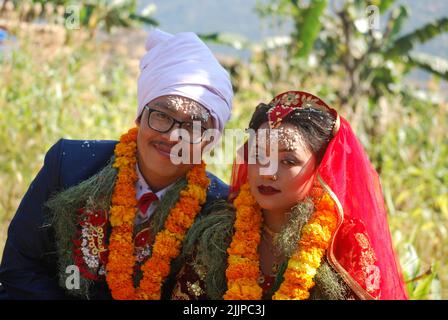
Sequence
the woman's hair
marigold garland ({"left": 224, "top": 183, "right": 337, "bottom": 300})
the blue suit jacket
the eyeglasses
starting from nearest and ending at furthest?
marigold garland ({"left": 224, "top": 183, "right": 337, "bottom": 300}) < the woman's hair < the eyeglasses < the blue suit jacket

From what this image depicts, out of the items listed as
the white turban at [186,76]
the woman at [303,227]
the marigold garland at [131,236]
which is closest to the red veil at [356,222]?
the woman at [303,227]

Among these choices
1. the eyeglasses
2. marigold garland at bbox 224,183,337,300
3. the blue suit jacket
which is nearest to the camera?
marigold garland at bbox 224,183,337,300

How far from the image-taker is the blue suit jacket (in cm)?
304

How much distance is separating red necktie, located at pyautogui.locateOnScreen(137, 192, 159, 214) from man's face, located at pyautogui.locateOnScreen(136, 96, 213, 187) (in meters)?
0.12

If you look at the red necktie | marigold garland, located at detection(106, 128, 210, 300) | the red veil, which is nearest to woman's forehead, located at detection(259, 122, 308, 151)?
the red veil

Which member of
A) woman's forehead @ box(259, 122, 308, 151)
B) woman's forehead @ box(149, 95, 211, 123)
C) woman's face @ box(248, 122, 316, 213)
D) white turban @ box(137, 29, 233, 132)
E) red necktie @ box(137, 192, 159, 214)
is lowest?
red necktie @ box(137, 192, 159, 214)

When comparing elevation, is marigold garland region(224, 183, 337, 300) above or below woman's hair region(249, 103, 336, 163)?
below

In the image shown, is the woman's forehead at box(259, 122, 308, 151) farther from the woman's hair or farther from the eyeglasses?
the eyeglasses

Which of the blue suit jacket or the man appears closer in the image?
the man

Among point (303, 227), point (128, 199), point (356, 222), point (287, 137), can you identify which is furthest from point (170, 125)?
point (356, 222)

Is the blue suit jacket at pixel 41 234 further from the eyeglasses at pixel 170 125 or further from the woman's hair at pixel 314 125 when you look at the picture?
the woman's hair at pixel 314 125

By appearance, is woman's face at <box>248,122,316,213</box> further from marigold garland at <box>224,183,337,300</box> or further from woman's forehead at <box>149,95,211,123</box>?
woman's forehead at <box>149,95,211,123</box>
